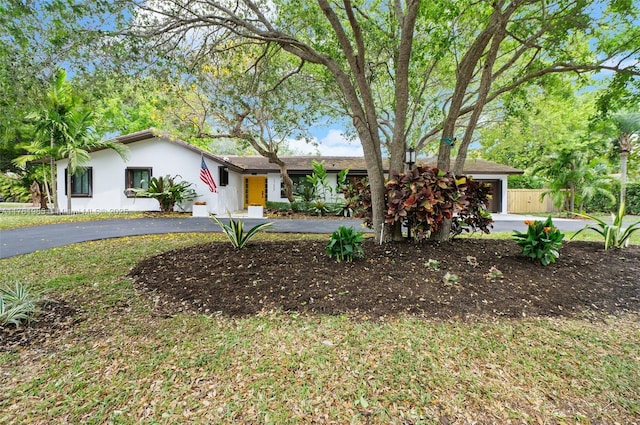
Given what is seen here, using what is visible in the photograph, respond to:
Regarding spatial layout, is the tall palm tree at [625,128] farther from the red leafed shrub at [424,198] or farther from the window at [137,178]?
the window at [137,178]

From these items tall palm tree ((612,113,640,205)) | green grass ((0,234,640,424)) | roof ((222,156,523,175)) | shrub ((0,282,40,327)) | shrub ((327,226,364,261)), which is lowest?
green grass ((0,234,640,424))

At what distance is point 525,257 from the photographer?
15.5 feet

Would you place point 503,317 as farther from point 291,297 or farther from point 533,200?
point 533,200

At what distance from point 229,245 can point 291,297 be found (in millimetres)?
2644

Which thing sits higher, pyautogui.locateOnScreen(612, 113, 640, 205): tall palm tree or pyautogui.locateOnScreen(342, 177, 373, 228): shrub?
pyautogui.locateOnScreen(612, 113, 640, 205): tall palm tree

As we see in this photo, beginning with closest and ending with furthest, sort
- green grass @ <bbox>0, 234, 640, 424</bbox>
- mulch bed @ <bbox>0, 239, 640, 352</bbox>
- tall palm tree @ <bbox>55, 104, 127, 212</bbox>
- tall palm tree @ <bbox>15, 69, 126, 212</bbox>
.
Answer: green grass @ <bbox>0, 234, 640, 424</bbox>
mulch bed @ <bbox>0, 239, 640, 352</bbox>
tall palm tree @ <bbox>15, 69, 126, 212</bbox>
tall palm tree @ <bbox>55, 104, 127, 212</bbox>

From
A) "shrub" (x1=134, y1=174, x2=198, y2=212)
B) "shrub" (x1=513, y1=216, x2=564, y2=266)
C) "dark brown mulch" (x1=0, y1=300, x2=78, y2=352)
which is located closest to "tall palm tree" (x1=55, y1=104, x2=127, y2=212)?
"shrub" (x1=134, y1=174, x2=198, y2=212)

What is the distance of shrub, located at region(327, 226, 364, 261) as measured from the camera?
4.42 metres

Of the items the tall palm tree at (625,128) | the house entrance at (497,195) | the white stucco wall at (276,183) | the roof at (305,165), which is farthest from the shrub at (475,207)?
the house entrance at (497,195)

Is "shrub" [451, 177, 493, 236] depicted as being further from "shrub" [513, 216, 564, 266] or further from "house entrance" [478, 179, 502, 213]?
"house entrance" [478, 179, 502, 213]

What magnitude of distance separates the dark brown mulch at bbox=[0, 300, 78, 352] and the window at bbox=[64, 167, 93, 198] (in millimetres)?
15198

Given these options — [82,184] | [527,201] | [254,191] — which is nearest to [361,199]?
[254,191]

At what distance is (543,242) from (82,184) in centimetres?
1967

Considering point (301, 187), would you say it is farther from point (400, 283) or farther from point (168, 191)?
point (400, 283)
